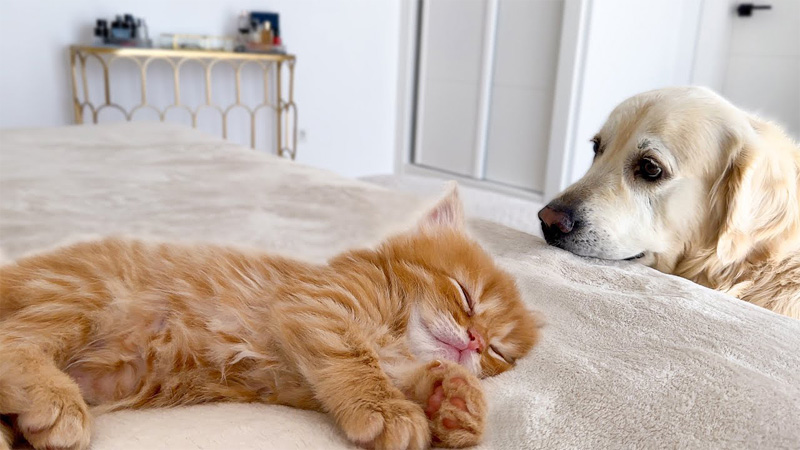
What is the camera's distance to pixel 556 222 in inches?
50.5

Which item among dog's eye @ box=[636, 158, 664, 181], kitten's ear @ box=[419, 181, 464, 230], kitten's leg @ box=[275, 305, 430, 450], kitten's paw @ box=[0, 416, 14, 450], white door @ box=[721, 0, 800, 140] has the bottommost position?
kitten's paw @ box=[0, 416, 14, 450]

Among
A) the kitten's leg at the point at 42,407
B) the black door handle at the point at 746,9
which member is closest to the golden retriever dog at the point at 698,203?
the kitten's leg at the point at 42,407

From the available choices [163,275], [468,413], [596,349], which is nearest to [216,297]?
[163,275]

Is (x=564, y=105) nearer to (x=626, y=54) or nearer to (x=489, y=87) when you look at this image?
(x=626, y=54)

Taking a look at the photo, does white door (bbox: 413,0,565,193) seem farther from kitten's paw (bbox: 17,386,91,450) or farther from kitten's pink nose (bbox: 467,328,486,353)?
kitten's paw (bbox: 17,386,91,450)

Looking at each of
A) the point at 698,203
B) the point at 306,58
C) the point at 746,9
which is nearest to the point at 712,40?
the point at 746,9

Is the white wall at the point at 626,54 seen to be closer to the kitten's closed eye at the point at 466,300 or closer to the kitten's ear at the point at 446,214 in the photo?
the kitten's ear at the point at 446,214

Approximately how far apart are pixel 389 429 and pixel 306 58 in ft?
13.9

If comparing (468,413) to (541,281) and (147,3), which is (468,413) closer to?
(541,281)

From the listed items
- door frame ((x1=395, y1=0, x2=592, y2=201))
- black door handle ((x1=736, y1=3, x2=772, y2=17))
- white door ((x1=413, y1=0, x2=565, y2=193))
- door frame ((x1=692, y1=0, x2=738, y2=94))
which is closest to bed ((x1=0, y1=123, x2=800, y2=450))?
door frame ((x1=395, y1=0, x2=592, y2=201))

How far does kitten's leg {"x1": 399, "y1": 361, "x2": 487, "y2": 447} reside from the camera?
642 millimetres

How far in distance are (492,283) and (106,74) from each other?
10.9ft

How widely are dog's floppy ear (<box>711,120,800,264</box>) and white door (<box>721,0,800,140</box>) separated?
279 cm

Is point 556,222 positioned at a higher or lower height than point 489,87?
lower
